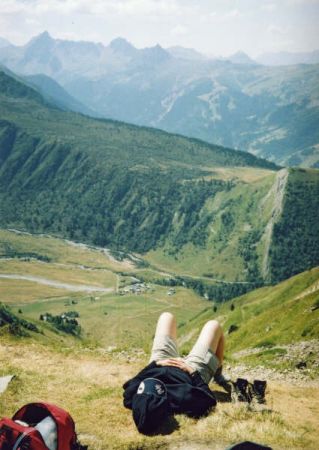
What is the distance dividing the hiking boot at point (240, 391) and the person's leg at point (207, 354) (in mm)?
1468

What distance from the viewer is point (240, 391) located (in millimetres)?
19016

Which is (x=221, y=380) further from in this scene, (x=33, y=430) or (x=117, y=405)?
(x=33, y=430)

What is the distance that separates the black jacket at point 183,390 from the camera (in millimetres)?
16094

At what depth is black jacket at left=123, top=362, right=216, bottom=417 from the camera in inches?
634

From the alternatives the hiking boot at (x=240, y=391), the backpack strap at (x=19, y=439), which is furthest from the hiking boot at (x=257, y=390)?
the backpack strap at (x=19, y=439)

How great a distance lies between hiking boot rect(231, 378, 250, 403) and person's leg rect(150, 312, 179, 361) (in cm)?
270

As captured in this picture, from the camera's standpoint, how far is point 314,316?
5425 cm

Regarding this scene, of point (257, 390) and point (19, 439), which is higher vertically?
point (19, 439)

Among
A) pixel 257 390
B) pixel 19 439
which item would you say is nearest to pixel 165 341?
pixel 257 390

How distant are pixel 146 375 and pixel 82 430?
2.87 meters

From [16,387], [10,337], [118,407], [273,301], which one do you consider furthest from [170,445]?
[273,301]

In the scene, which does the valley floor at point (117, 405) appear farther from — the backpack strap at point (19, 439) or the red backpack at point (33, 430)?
the backpack strap at point (19, 439)

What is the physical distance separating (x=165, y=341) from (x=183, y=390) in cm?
302

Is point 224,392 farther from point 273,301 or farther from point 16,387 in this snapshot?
point 273,301
